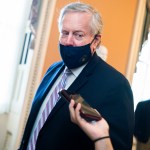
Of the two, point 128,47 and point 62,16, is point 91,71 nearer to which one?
point 62,16

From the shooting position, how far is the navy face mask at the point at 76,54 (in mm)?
1260

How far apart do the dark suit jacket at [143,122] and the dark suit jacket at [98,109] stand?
1483mm

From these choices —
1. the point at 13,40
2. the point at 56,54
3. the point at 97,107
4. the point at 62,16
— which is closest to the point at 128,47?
the point at 56,54

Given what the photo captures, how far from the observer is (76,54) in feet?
4.12

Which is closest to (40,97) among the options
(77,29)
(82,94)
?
(82,94)

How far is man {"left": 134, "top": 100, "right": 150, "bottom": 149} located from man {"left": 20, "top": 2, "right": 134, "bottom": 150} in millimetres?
1463

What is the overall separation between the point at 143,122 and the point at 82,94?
1.58m

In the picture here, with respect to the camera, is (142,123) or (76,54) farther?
(142,123)

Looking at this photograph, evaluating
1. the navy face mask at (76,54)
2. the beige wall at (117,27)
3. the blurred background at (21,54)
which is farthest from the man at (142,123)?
the navy face mask at (76,54)

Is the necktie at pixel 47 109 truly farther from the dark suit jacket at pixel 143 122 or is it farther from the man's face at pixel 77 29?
the dark suit jacket at pixel 143 122

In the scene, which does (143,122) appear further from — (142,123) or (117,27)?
(117,27)

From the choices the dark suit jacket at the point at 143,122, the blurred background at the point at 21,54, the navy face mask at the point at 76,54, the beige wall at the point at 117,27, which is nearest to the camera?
the navy face mask at the point at 76,54

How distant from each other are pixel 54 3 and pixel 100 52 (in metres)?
0.70

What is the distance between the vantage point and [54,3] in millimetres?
2205
